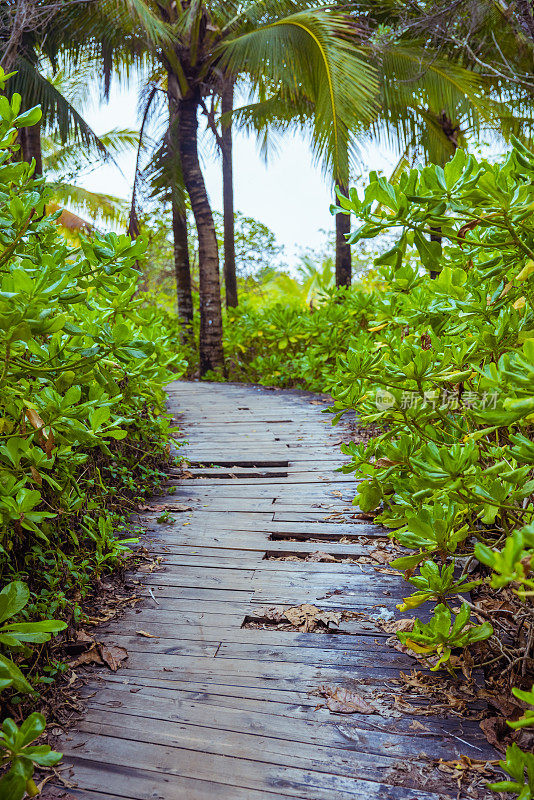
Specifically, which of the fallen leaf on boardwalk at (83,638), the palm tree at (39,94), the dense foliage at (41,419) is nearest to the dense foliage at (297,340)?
the dense foliage at (41,419)

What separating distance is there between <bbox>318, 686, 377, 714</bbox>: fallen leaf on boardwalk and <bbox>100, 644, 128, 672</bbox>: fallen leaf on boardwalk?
2.16ft

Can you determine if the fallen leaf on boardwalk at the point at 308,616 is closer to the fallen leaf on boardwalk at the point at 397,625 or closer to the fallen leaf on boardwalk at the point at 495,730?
the fallen leaf on boardwalk at the point at 397,625

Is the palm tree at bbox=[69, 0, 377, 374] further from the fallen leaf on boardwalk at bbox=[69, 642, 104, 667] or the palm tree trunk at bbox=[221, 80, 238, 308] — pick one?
the fallen leaf on boardwalk at bbox=[69, 642, 104, 667]

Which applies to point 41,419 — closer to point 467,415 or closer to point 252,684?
point 252,684

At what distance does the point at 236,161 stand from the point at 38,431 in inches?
422

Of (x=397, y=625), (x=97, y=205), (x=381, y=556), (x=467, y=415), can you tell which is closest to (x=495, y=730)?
(x=397, y=625)

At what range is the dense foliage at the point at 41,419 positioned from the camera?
1.26 metres

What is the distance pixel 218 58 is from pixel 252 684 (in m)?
8.63

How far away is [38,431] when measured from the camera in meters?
1.55

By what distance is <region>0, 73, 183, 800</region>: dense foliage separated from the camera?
4.14 ft

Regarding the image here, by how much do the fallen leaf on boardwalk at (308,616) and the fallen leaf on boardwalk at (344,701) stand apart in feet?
1.09

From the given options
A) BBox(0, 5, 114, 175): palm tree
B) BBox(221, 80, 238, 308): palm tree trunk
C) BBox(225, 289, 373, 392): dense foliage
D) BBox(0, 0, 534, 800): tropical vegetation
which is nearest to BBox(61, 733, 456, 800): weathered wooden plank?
BBox(0, 0, 534, 800): tropical vegetation

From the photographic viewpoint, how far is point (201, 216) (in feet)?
26.3

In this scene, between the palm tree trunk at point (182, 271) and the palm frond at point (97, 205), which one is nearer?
the palm tree trunk at point (182, 271)
